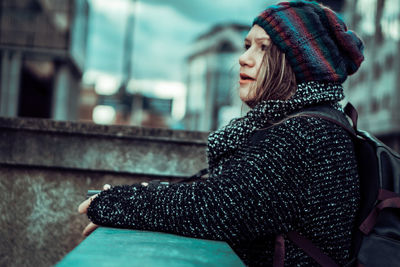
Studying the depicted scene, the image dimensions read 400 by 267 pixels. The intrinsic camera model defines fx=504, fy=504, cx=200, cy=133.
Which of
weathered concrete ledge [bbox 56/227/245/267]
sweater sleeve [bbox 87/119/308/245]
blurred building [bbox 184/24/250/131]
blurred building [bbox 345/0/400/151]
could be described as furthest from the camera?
blurred building [bbox 184/24/250/131]

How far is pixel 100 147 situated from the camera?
342 cm

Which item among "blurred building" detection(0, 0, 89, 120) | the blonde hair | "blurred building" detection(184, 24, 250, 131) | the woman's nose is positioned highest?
"blurred building" detection(184, 24, 250, 131)

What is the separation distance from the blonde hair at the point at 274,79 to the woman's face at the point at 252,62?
2cm

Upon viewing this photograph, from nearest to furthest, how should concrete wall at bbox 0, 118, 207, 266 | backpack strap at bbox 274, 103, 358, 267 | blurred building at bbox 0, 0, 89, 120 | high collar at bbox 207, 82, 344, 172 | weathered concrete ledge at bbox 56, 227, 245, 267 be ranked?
weathered concrete ledge at bbox 56, 227, 245, 267 → backpack strap at bbox 274, 103, 358, 267 → high collar at bbox 207, 82, 344, 172 → concrete wall at bbox 0, 118, 207, 266 → blurred building at bbox 0, 0, 89, 120

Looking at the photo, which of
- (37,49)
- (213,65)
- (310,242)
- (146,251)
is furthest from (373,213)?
(213,65)

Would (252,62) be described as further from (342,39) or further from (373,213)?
(373,213)

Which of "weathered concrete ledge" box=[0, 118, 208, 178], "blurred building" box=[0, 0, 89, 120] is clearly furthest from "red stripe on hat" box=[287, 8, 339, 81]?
"blurred building" box=[0, 0, 89, 120]

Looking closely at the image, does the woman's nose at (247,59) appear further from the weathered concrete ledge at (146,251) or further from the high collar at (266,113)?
the weathered concrete ledge at (146,251)

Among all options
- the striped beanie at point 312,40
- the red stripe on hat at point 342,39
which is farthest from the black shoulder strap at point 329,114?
the red stripe on hat at point 342,39

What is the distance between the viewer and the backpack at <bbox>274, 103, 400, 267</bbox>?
190cm

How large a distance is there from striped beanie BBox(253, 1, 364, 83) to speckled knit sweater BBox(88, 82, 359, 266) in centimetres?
17

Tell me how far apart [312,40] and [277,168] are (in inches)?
26.9

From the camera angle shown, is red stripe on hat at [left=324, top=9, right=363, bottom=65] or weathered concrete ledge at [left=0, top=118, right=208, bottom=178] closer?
red stripe on hat at [left=324, top=9, right=363, bottom=65]

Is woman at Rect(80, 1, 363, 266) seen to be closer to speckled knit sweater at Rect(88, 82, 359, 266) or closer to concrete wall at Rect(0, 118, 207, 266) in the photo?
speckled knit sweater at Rect(88, 82, 359, 266)
